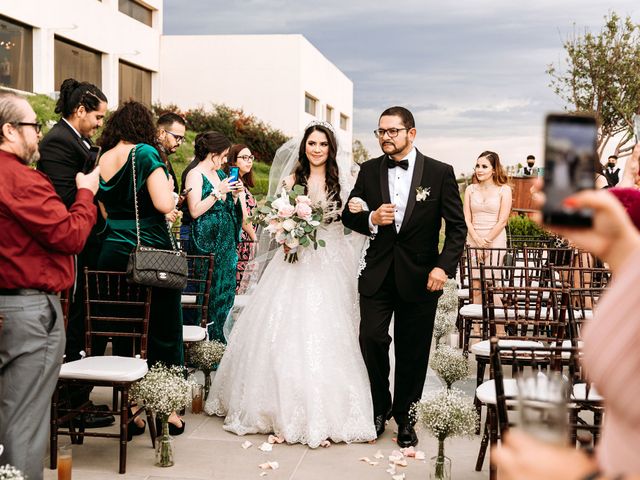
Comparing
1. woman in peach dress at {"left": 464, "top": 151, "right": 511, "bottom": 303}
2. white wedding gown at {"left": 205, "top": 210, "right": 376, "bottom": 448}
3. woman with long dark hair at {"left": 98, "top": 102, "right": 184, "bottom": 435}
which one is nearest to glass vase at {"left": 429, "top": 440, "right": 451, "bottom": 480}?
white wedding gown at {"left": 205, "top": 210, "right": 376, "bottom": 448}

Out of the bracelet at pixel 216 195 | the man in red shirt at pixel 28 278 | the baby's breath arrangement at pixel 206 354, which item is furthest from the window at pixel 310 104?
the man in red shirt at pixel 28 278

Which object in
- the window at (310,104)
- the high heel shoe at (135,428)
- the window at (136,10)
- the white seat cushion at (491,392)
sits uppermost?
the window at (136,10)

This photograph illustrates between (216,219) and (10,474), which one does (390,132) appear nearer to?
(216,219)

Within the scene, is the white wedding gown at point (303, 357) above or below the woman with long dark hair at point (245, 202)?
below

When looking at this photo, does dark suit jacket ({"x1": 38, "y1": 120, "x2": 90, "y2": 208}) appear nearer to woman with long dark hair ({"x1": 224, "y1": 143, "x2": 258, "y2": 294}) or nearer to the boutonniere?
the boutonniere

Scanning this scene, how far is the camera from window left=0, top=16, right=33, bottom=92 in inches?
757

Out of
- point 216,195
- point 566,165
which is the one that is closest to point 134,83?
point 216,195

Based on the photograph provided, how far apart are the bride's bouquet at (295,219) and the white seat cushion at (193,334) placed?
0.91 m

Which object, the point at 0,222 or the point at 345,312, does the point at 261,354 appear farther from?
the point at 0,222

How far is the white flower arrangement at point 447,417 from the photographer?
4016 mm

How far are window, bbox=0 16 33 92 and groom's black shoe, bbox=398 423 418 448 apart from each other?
1725cm

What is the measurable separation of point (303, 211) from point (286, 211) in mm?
128

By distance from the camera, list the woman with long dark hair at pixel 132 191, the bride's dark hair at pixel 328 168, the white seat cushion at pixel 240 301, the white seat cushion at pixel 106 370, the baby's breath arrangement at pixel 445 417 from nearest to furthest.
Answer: the baby's breath arrangement at pixel 445 417 → the white seat cushion at pixel 106 370 → the woman with long dark hair at pixel 132 191 → the bride's dark hair at pixel 328 168 → the white seat cushion at pixel 240 301

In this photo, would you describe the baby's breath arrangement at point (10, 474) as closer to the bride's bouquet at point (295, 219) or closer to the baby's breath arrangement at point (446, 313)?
the bride's bouquet at point (295, 219)
